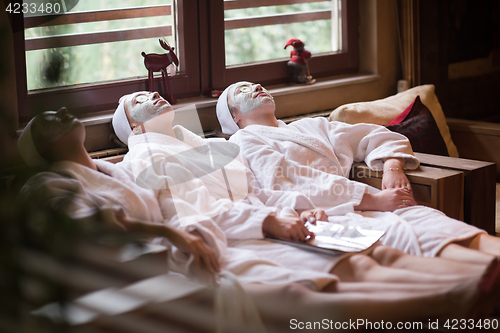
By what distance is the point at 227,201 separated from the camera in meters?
1.61

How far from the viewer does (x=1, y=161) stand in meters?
0.39

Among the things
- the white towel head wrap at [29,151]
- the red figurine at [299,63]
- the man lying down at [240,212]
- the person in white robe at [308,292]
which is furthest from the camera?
the red figurine at [299,63]

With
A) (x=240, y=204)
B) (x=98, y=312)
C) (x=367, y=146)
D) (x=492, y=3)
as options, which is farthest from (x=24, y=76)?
(x=492, y=3)

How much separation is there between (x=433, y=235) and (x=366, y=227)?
0.21 metres

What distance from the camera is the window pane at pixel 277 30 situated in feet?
8.66

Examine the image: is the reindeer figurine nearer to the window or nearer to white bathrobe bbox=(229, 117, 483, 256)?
the window

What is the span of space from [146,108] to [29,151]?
1219 millimetres

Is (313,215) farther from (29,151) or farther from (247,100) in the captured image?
(29,151)

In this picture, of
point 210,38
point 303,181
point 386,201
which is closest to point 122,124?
point 303,181

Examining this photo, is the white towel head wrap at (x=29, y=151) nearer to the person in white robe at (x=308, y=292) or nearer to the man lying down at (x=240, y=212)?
the person in white robe at (x=308, y=292)

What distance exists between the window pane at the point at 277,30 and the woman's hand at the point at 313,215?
121 centimetres

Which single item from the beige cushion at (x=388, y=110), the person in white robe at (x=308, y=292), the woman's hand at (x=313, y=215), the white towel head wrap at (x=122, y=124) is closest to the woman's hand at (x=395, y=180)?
the woman's hand at (x=313, y=215)

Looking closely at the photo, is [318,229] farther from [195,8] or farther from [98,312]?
[195,8]

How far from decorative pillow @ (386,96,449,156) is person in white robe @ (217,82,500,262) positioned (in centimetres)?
28
